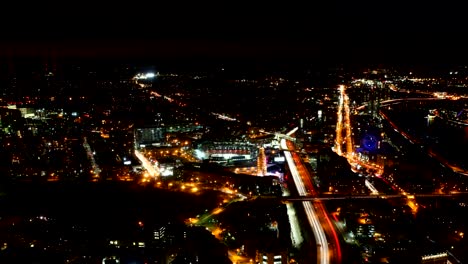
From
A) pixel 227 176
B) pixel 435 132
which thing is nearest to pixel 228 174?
pixel 227 176

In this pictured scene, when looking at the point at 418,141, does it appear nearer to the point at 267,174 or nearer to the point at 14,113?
the point at 267,174

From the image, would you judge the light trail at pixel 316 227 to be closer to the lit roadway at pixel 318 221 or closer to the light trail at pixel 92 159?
the lit roadway at pixel 318 221

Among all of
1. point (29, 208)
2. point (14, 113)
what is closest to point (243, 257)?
point (29, 208)

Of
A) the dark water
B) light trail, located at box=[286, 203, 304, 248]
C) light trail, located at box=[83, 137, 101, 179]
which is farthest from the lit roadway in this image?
light trail, located at box=[83, 137, 101, 179]

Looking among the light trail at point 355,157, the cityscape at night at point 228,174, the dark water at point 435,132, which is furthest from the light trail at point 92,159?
the dark water at point 435,132

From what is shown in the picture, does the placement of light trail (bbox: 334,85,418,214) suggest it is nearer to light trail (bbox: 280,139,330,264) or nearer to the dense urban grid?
the dense urban grid

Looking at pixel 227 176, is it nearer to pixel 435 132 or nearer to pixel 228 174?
pixel 228 174
